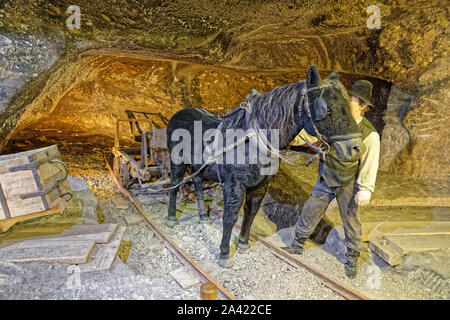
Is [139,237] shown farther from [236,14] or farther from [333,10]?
[333,10]

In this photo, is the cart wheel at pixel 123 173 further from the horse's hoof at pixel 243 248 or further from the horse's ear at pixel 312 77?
the horse's ear at pixel 312 77

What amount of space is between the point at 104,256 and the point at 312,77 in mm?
3261

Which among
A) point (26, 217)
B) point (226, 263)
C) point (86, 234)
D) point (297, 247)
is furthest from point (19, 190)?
point (297, 247)

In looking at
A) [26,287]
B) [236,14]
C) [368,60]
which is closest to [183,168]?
[26,287]

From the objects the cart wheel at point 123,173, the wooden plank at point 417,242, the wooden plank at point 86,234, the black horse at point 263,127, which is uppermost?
the black horse at point 263,127

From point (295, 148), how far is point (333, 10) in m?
3.31

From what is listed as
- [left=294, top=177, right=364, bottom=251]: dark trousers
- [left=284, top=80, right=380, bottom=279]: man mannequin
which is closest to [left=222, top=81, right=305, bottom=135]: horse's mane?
[left=284, top=80, right=380, bottom=279]: man mannequin

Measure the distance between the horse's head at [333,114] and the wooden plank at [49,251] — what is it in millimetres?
3149

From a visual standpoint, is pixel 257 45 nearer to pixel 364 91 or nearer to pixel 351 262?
pixel 364 91

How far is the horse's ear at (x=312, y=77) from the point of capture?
2359mm

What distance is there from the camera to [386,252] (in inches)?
138

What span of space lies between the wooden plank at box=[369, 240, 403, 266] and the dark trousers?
490 millimetres

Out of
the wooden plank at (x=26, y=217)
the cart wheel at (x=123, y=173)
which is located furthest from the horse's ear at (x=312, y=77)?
the cart wheel at (x=123, y=173)

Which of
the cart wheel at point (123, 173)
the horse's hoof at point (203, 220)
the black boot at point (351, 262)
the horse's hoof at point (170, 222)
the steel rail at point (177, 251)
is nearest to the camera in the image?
the steel rail at point (177, 251)
